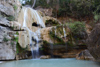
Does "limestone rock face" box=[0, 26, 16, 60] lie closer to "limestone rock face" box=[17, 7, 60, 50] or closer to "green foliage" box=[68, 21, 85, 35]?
"limestone rock face" box=[17, 7, 60, 50]

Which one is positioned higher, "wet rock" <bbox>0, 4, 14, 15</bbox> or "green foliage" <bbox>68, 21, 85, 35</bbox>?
"wet rock" <bbox>0, 4, 14, 15</bbox>

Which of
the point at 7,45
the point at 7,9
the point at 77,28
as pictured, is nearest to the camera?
the point at 7,45

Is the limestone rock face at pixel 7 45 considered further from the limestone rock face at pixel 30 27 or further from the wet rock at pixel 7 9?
the wet rock at pixel 7 9

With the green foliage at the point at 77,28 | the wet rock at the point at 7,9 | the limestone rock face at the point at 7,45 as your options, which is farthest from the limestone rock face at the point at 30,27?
the green foliage at the point at 77,28

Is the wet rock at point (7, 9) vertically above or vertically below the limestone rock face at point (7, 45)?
above

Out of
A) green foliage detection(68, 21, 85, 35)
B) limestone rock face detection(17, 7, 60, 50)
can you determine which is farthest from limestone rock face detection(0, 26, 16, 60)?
green foliage detection(68, 21, 85, 35)

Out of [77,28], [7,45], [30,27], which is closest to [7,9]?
[30,27]

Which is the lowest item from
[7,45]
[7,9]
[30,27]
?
[7,45]

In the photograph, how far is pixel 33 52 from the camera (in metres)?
12.2

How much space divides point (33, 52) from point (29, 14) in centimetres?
681

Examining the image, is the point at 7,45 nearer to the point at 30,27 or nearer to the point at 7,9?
the point at 7,9

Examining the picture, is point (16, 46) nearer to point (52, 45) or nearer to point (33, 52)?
point (33, 52)

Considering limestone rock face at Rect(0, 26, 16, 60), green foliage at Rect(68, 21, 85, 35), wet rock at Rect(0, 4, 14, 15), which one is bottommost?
limestone rock face at Rect(0, 26, 16, 60)

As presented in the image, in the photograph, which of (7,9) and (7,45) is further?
(7,9)
